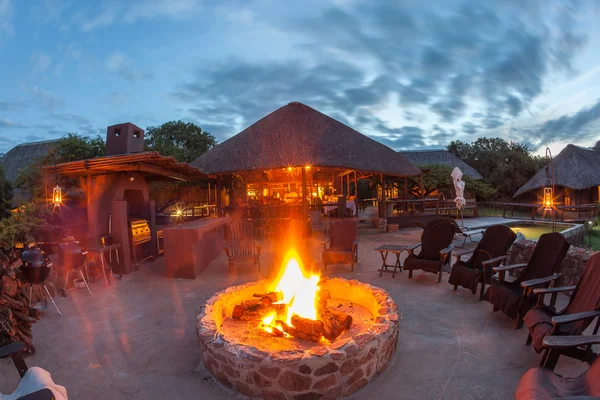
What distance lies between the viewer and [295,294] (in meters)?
4.11

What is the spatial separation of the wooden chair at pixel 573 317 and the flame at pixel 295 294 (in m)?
2.07

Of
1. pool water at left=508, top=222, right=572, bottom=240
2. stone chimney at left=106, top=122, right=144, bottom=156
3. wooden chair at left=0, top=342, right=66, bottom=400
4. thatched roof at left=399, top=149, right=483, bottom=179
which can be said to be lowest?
pool water at left=508, top=222, right=572, bottom=240

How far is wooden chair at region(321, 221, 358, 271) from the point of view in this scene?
6.95m

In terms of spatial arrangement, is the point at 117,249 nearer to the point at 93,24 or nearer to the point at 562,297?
the point at 93,24

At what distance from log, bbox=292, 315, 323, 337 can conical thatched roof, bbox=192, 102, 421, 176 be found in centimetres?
896

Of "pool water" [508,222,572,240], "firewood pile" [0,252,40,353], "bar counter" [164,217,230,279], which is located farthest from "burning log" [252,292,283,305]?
"pool water" [508,222,572,240]

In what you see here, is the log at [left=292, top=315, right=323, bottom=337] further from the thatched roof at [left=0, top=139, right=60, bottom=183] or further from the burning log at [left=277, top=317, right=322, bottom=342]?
the thatched roof at [left=0, top=139, right=60, bottom=183]

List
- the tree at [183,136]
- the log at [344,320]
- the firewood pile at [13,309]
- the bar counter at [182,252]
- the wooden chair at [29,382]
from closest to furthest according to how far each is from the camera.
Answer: the wooden chair at [29,382] < the firewood pile at [13,309] < the log at [344,320] < the bar counter at [182,252] < the tree at [183,136]

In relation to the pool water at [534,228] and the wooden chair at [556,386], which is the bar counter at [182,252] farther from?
the pool water at [534,228]

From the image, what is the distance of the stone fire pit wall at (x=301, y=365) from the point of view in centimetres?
261

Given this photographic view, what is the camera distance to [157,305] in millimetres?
5086

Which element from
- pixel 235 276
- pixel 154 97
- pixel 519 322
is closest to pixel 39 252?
pixel 235 276

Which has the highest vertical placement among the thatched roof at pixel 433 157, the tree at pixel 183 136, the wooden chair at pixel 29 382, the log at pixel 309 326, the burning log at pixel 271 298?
the tree at pixel 183 136

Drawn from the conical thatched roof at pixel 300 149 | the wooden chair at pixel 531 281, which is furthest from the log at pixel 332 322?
the conical thatched roof at pixel 300 149
